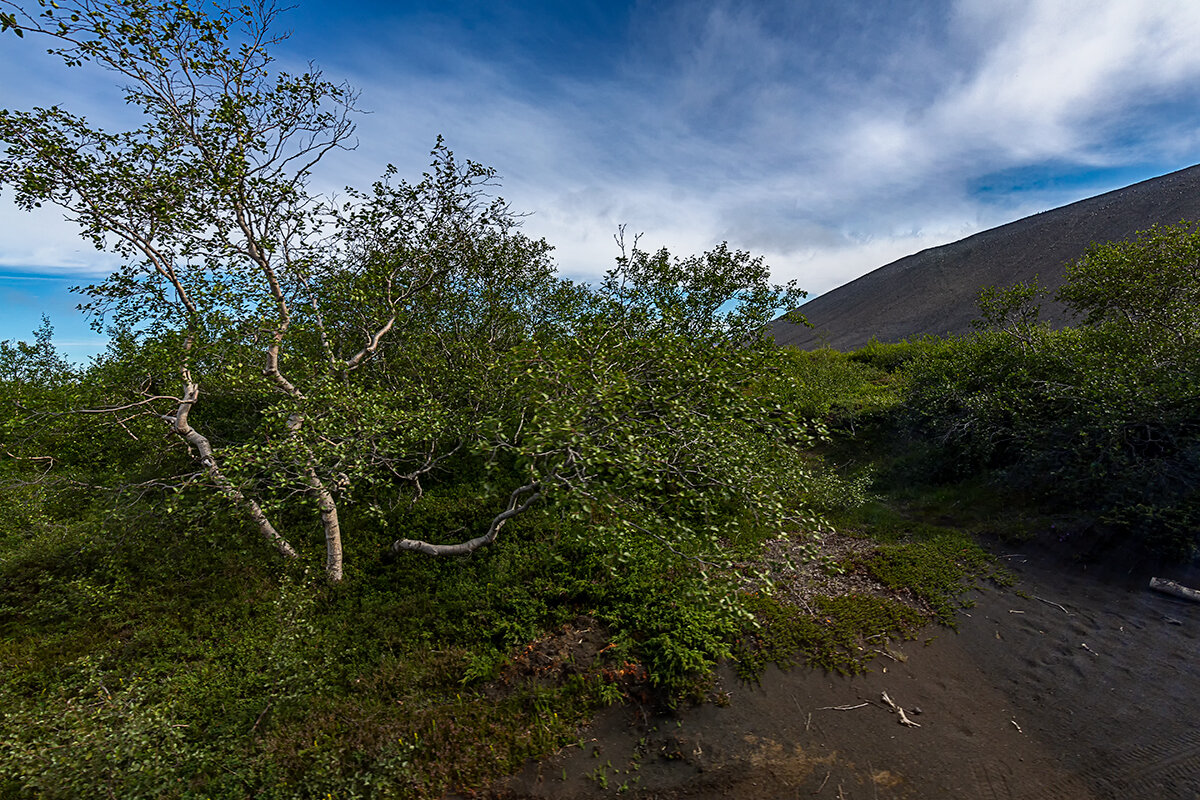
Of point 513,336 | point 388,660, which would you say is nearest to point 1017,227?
point 513,336

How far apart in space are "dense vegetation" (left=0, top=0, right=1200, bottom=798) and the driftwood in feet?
3.83

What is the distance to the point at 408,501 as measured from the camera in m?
13.7

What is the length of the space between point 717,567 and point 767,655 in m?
2.73

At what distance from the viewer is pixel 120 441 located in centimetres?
1305

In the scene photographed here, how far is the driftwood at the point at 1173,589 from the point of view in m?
10.0

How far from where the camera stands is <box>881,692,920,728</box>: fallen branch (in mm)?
7504

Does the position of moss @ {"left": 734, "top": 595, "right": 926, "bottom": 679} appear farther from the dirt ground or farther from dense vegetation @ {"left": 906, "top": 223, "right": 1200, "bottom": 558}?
dense vegetation @ {"left": 906, "top": 223, "right": 1200, "bottom": 558}

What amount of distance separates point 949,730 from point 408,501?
12.5 m

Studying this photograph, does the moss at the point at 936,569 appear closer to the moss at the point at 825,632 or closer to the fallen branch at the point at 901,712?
the moss at the point at 825,632

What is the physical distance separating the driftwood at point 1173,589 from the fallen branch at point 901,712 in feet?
24.9

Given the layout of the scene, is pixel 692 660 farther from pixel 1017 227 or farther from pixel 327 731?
pixel 1017 227

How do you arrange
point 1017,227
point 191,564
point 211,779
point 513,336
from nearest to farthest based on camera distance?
point 211,779 < point 191,564 < point 513,336 < point 1017,227

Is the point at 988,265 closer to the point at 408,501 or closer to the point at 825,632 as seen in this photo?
the point at 825,632

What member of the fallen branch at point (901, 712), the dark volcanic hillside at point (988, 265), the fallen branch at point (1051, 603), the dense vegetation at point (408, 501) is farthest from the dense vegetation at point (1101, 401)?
the dark volcanic hillside at point (988, 265)
